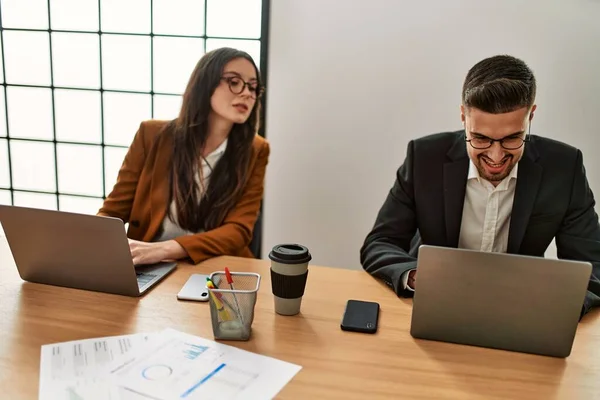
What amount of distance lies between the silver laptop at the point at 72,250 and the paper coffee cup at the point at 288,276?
34 centimetres

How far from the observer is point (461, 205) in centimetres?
163

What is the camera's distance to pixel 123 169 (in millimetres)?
1941

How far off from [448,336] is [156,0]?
7.32ft

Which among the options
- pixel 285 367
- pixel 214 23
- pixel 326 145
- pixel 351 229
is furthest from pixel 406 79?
pixel 285 367

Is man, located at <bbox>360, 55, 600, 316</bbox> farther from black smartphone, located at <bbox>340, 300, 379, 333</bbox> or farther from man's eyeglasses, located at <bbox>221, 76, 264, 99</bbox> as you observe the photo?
man's eyeglasses, located at <bbox>221, 76, 264, 99</bbox>

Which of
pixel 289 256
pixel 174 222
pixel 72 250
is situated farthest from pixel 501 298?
pixel 174 222

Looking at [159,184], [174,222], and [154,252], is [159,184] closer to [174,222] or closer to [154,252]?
[174,222]

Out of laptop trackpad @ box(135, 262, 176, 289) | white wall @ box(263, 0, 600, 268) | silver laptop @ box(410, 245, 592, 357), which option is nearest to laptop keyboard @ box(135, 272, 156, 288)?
laptop trackpad @ box(135, 262, 176, 289)

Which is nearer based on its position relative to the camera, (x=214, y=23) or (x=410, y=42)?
(x=410, y=42)

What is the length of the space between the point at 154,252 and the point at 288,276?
0.48 meters

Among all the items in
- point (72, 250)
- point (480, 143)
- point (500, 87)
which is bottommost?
point (72, 250)

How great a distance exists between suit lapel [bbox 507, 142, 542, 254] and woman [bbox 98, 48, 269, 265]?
84 centimetres

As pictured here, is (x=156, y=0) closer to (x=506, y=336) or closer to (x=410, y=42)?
(x=410, y=42)

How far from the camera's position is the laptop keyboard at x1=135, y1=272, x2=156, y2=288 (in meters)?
1.37
